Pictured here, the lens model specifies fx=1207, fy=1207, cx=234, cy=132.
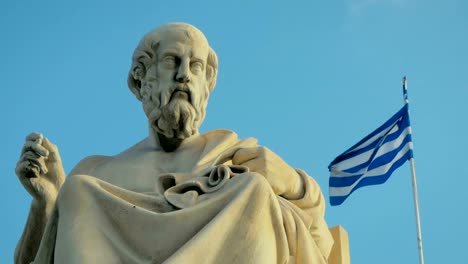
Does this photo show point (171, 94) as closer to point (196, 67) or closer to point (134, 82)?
point (196, 67)

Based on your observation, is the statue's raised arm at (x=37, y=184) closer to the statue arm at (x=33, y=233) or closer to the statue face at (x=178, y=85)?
the statue arm at (x=33, y=233)

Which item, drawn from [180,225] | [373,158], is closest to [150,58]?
[180,225]

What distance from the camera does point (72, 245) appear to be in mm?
7922

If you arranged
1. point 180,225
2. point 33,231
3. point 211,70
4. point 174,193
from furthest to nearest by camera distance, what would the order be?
point 211,70 → point 33,231 → point 174,193 → point 180,225

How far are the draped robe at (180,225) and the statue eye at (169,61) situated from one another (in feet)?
4.65

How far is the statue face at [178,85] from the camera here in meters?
9.55

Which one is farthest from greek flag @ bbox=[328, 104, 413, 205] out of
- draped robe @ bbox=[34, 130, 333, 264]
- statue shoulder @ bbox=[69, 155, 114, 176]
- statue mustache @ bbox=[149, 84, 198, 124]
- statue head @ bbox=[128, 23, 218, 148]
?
draped robe @ bbox=[34, 130, 333, 264]

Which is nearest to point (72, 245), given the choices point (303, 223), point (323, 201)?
point (303, 223)

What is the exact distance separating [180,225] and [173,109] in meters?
1.67

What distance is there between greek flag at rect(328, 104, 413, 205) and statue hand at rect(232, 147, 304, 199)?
470 centimetres

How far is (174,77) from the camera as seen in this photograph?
9.61m

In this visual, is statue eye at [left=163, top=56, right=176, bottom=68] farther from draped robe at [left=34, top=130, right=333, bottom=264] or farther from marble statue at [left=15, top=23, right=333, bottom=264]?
draped robe at [left=34, top=130, right=333, bottom=264]

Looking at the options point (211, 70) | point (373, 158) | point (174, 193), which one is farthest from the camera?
point (373, 158)

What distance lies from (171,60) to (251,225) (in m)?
2.11
